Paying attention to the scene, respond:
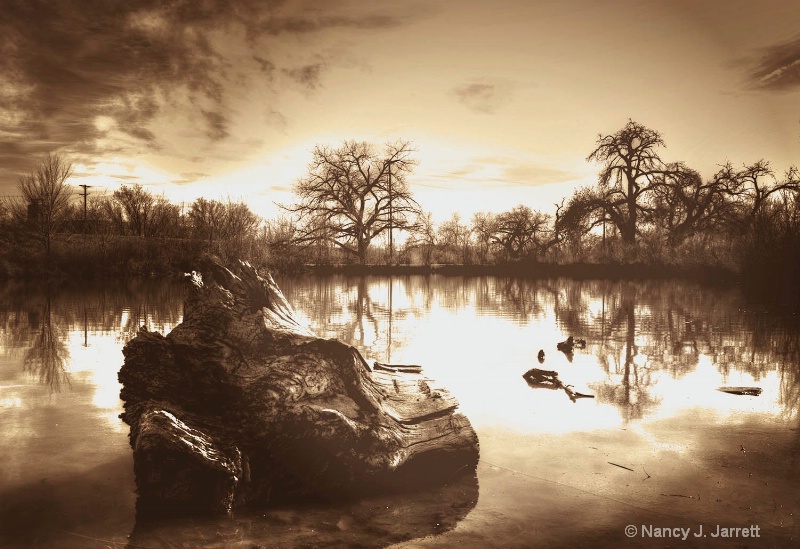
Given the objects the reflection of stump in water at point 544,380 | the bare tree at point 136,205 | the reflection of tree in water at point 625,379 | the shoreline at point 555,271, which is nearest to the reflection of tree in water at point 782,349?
the reflection of tree in water at point 625,379

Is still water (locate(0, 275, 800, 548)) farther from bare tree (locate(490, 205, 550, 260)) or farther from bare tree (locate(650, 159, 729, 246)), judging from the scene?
bare tree (locate(490, 205, 550, 260))

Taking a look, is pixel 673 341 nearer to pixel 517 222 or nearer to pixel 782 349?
pixel 782 349

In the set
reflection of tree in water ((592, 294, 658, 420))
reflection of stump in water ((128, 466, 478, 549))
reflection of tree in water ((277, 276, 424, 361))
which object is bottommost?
reflection of stump in water ((128, 466, 478, 549))

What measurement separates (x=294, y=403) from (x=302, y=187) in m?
45.2

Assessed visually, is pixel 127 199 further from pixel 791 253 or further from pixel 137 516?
pixel 137 516

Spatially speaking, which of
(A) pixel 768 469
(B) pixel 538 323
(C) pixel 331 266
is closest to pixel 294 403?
(A) pixel 768 469

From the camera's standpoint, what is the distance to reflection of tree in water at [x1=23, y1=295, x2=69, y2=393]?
8227 mm

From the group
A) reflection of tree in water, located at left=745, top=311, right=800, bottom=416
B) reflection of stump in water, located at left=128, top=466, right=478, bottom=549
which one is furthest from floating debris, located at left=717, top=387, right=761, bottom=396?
reflection of stump in water, located at left=128, top=466, right=478, bottom=549

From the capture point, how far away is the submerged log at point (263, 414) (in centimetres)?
423

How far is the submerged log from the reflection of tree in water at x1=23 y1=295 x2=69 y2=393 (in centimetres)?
323

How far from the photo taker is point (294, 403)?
4895 millimetres

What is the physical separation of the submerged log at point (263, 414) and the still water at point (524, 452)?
26 centimetres

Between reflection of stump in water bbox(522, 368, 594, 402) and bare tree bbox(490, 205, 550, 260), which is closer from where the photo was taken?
reflection of stump in water bbox(522, 368, 594, 402)

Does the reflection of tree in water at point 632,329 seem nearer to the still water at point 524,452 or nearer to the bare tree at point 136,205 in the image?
the still water at point 524,452
